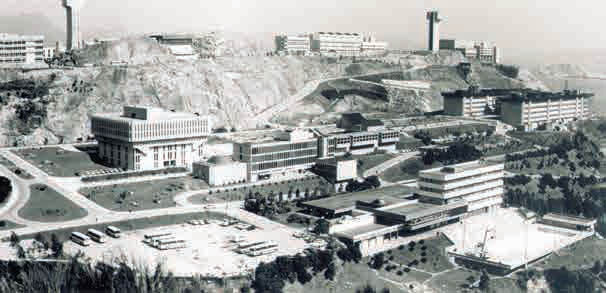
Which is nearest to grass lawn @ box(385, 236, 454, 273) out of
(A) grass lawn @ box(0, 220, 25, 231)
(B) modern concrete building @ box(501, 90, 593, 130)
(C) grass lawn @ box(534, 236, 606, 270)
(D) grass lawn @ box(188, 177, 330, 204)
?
(C) grass lawn @ box(534, 236, 606, 270)

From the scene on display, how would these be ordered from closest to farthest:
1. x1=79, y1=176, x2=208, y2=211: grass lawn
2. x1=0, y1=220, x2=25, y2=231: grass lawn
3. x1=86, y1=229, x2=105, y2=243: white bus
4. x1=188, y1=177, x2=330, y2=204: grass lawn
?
1. x1=86, y1=229, x2=105, y2=243: white bus
2. x1=0, y1=220, x2=25, y2=231: grass lawn
3. x1=79, y1=176, x2=208, y2=211: grass lawn
4. x1=188, y1=177, x2=330, y2=204: grass lawn

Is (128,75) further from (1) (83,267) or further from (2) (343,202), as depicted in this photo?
(1) (83,267)

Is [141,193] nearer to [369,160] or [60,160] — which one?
[60,160]

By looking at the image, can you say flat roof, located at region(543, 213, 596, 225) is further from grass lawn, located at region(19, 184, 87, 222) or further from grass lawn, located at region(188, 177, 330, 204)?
grass lawn, located at region(19, 184, 87, 222)

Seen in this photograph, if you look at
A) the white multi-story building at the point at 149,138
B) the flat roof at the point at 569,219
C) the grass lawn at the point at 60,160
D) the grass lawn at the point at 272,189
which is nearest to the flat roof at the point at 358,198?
the grass lawn at the point at 272,189

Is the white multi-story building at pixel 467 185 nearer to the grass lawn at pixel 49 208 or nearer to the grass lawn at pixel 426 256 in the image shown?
the grass lawn at pixel 426 256

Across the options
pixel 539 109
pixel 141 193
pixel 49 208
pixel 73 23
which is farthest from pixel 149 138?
pixel 539 109
